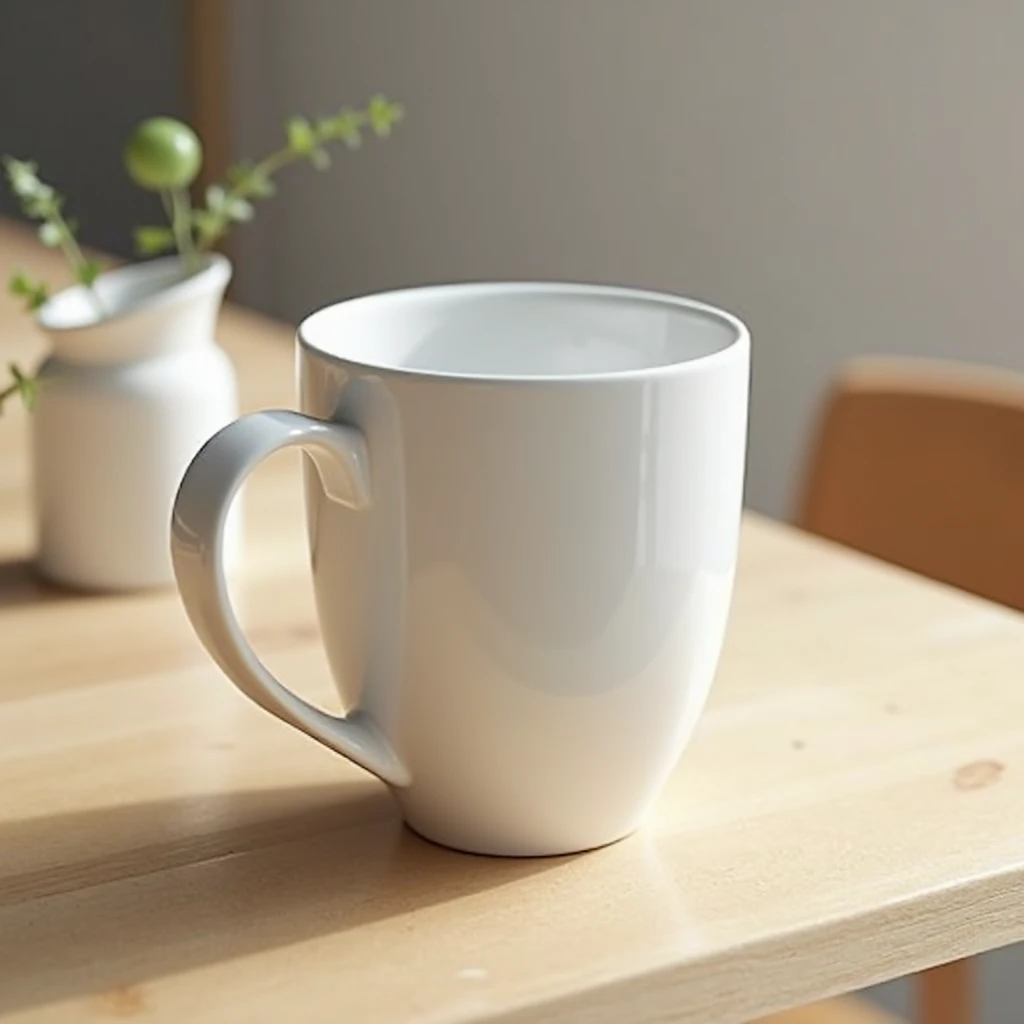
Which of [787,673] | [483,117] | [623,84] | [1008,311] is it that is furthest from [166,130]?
[483,117]

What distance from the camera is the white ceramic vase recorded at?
0.78m

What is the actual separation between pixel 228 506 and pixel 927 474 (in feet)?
2.67

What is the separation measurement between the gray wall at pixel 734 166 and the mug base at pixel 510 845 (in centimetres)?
129

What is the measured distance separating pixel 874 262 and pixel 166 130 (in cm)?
134

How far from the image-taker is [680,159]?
89.1 inches

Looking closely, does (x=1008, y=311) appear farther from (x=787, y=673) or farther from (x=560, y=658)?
(x=560, y=658)

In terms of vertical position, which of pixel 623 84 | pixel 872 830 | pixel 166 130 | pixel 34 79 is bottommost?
pixel 34 79

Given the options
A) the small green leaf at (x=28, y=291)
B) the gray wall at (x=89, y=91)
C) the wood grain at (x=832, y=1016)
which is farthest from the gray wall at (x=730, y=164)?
the small green leaf at (x=28, y=291)

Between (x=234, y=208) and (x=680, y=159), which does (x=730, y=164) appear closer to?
(x=680, y=159)

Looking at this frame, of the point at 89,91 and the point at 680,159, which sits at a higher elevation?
the point at 680,159

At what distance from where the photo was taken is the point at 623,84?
7.69 feet

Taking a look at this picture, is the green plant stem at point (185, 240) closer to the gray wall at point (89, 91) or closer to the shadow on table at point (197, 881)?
the shadow on table at point (197, 881)

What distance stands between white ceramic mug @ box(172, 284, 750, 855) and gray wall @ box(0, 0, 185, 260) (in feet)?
9.97

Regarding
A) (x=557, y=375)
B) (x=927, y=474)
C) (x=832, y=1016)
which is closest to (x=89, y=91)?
(x=927, y=474)
